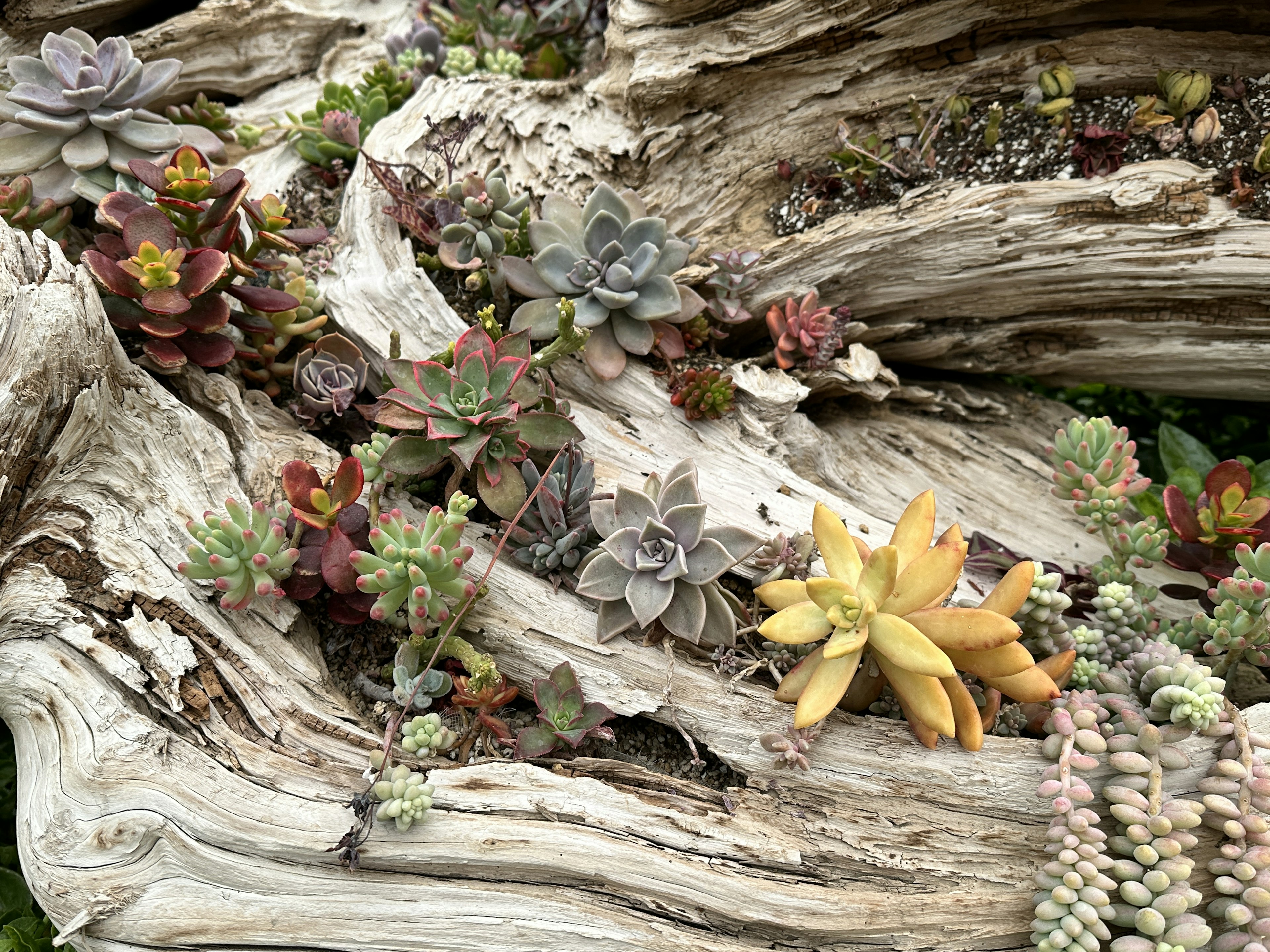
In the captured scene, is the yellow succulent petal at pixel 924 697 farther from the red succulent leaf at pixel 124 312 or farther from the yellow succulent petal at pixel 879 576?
the red succulent leaf at pixel 124 312

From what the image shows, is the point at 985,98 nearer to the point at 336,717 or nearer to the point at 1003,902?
the point at 1003,902

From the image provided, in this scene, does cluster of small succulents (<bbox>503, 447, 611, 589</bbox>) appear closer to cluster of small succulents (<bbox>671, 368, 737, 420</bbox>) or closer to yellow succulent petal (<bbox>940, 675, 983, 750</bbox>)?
cluster of small succulents (<bbox>671, 368, 737, 420</bbox>)

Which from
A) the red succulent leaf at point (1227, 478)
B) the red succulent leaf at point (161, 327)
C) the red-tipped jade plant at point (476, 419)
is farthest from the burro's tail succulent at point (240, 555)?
the red succulent leaf at point (1227, 478)

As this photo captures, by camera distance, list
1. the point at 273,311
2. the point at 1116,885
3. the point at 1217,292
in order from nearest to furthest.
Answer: the point at 1116,885 → the point at 273,311 → the point at 1217,292

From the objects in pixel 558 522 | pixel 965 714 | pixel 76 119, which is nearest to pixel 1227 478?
pixel 965 714

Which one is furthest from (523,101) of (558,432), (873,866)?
(873,866)

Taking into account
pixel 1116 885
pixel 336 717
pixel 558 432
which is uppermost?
pixel 558 432

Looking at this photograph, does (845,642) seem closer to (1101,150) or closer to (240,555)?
(240,555)
